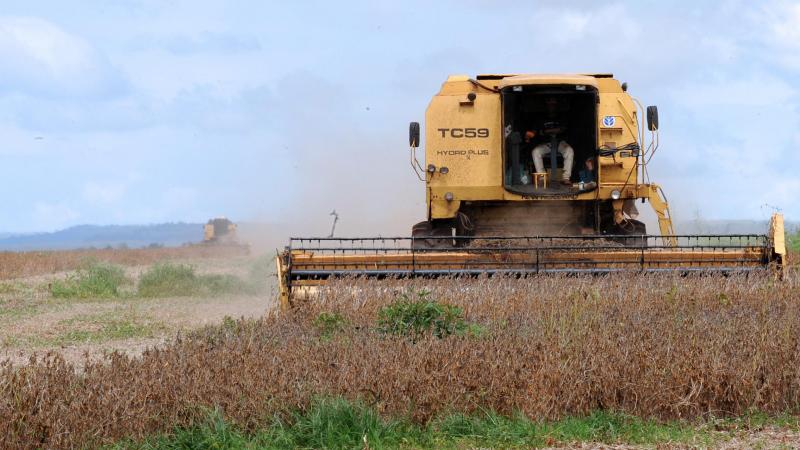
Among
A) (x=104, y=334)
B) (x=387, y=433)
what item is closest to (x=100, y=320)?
Result: (x=104, y=334)

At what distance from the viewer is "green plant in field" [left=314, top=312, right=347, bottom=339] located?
10.9 meters

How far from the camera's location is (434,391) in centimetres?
791

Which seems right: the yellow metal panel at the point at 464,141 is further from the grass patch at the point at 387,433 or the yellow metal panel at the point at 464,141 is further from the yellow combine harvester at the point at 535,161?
the grass patch at the point at 387,433

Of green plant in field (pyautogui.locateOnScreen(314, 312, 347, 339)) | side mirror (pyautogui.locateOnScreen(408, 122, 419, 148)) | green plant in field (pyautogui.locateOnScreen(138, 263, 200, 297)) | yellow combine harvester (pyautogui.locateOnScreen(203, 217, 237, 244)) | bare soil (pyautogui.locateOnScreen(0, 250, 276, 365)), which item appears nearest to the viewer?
green plant in field (pyautogui.locateOnScreen(314, 312, 347, 339))

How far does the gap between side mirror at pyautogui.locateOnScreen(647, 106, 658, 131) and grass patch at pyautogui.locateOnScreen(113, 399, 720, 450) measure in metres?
7.28

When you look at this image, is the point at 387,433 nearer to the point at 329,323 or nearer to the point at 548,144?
the point at 329,323

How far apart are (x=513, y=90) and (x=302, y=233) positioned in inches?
591

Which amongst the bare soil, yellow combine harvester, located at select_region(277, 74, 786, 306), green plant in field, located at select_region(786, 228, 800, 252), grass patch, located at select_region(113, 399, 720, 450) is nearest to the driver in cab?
yellow combine harvester, located at select_region(277, 74, 786, 306)

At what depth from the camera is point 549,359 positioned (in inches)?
334

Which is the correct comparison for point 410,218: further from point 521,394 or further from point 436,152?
point 521,394

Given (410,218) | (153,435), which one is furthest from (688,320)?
(410,218)

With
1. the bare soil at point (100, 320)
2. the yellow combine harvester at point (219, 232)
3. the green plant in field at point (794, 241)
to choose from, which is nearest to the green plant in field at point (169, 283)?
the bare soil at point (100, 320)

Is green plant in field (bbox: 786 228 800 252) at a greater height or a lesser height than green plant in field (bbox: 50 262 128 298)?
greater

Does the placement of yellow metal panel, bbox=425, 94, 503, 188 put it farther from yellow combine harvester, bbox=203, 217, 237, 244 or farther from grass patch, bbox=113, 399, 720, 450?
yellow combine harvester, bbox=203, 217, 237, 244
